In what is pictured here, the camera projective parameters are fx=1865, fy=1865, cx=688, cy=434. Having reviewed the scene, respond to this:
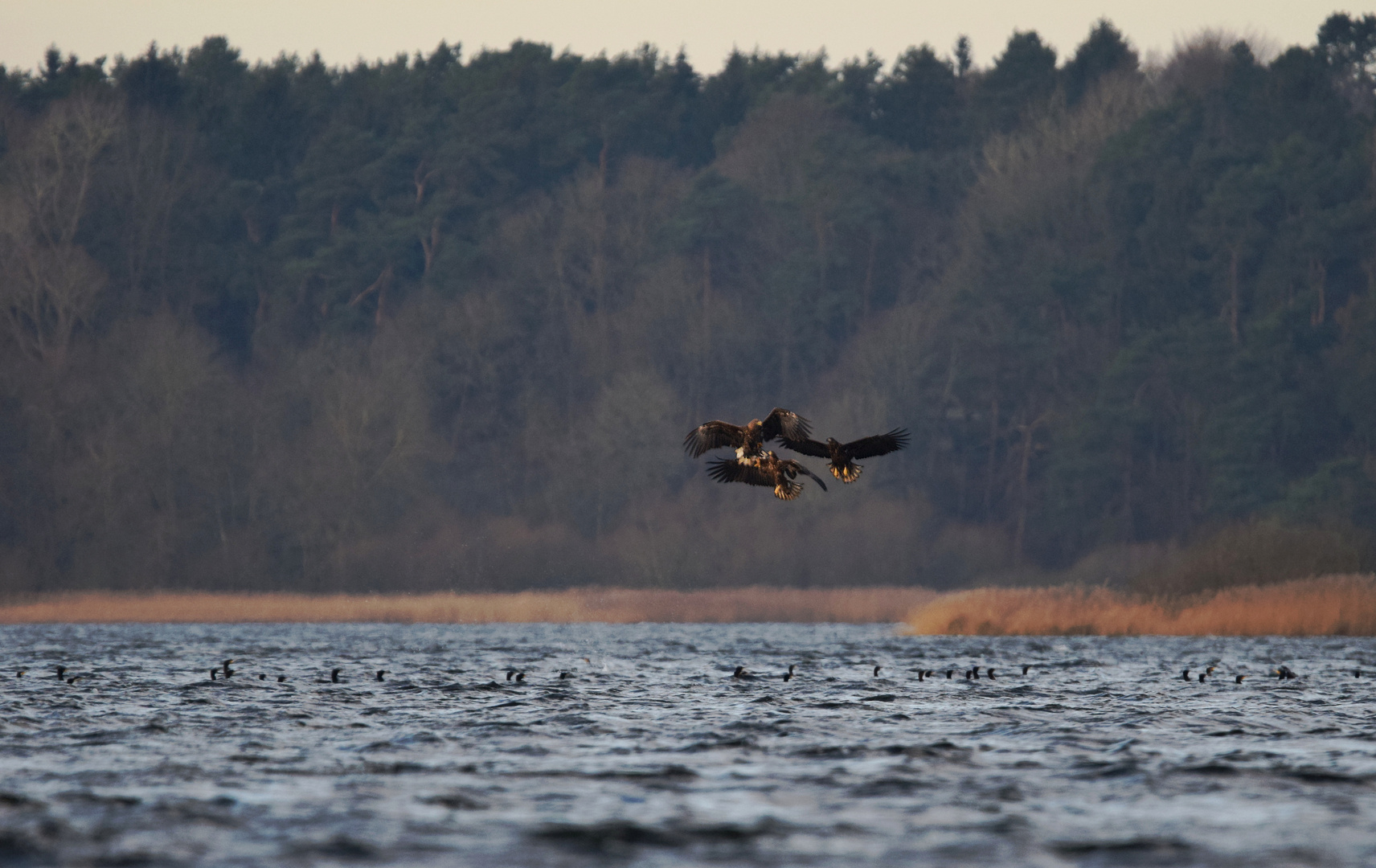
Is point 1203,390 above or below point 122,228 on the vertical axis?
below

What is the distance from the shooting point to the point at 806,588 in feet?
269

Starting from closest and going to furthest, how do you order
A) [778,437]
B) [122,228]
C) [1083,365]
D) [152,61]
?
[778,437] → [1083,365] → [122,228] → [152,61]

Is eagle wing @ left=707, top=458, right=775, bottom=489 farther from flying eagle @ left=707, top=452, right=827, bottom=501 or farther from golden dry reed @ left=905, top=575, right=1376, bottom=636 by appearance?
golden dry reed @ left=905, top=575, right=1376, bottom=636

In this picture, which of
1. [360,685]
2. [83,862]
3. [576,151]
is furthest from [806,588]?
[83,862]

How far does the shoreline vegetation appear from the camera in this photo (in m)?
48.8

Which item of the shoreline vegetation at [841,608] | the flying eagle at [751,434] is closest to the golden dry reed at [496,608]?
the shoreline vegetation at [841,608]

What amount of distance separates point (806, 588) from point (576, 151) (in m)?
37.7

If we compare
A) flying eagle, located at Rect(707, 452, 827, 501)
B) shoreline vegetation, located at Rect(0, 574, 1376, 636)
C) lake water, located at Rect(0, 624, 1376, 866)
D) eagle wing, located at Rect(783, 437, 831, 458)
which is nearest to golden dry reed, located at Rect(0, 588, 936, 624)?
shoreline vegetation, located at Rect(0, 574, 1376, 636)

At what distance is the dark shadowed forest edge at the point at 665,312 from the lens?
82.3 m

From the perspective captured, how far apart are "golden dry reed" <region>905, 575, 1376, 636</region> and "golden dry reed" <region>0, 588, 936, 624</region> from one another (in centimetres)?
1284

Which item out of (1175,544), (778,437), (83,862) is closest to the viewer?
(83,862)

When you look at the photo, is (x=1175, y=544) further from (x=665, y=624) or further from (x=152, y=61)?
(x=152, y=61)

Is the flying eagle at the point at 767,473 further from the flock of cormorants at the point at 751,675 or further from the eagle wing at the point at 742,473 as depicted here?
the flock of cormorants at the point at 751,675

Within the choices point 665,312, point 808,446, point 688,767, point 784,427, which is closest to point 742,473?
point 784,427
